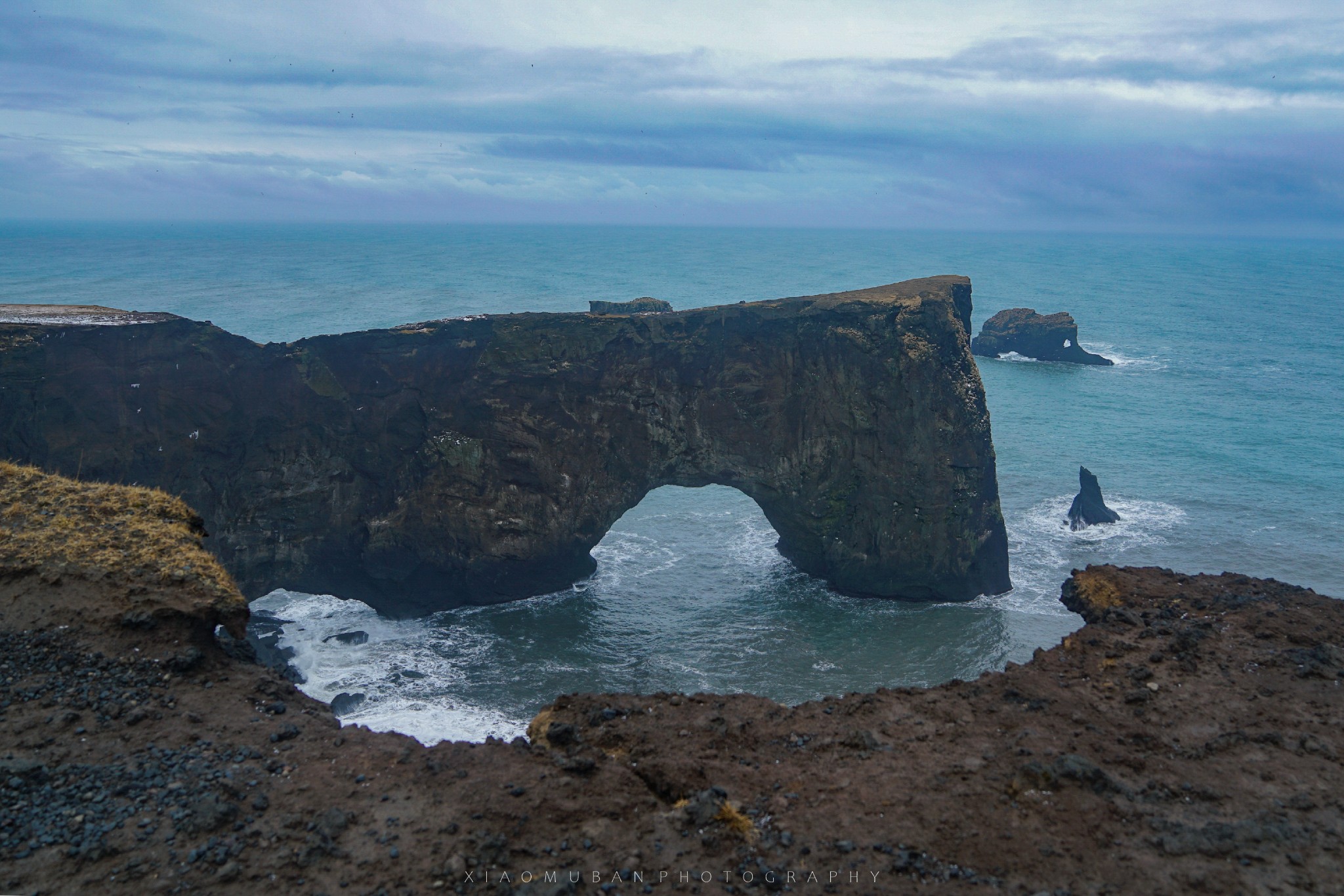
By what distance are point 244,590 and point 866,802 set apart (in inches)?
1310

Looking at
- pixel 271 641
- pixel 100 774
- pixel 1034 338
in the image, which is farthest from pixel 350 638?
pixel 1034 338

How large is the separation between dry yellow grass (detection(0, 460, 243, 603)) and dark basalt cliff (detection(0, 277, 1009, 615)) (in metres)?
18.0

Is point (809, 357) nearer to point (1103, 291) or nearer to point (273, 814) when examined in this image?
point (273, 814)

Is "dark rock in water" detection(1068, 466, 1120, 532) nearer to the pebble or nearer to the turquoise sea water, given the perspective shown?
the turquoise sea water

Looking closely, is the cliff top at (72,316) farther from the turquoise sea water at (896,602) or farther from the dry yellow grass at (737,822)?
the dry yellow grass at (737,822)

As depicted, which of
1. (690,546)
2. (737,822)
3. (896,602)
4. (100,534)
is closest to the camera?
(737,822)

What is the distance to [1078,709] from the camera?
56.2ft

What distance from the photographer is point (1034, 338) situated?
10175 centimetres

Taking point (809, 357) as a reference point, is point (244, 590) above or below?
below

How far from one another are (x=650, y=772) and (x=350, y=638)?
27701 mm

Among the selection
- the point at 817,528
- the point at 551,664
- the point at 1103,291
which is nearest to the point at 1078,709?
the point at 551,664

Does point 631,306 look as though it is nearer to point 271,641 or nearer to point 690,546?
point 690,546

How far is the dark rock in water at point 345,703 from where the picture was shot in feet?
108

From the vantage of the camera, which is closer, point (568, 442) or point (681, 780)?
point (681, 780)
